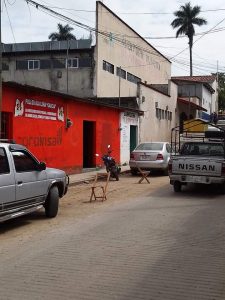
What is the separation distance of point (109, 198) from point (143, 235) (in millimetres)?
5343

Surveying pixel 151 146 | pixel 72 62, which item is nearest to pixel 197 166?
pixel 151 146

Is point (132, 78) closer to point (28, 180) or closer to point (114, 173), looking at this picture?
point (114, 173)

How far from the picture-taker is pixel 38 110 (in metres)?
18.0

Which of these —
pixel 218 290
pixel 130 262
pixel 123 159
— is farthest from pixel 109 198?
pixel 123 159

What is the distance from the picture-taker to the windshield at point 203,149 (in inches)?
599

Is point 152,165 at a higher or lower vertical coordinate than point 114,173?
higher

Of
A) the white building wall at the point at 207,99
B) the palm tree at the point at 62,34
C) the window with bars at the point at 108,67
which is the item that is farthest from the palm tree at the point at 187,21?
the window with bars at the point at 108,67

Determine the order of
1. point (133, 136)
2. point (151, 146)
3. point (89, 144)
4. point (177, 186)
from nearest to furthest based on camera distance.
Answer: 1. point (177, 186)
2. point (151, 146)
3. point (89, 144)
4. point (133, 136)

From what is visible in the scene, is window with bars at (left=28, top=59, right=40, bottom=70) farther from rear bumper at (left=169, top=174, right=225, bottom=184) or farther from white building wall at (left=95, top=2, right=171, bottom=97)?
rear bumper at (left=169, top=174, right=225, bottom=184)

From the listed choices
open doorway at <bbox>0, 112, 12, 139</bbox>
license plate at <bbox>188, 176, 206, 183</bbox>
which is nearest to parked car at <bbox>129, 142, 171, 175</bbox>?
license plate at <bbox>188, 176, 206, 183</bbox>

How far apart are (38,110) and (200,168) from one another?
669 centimetres

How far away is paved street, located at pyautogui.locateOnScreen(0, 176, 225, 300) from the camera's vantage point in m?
5.55

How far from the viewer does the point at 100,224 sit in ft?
31.7

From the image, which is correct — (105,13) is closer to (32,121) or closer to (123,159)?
(123,159)
